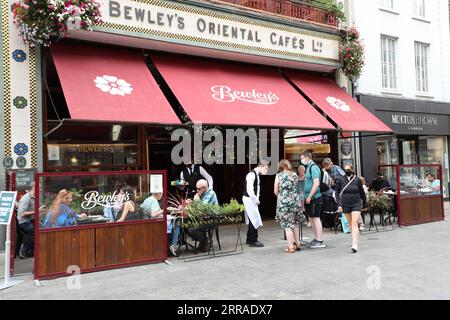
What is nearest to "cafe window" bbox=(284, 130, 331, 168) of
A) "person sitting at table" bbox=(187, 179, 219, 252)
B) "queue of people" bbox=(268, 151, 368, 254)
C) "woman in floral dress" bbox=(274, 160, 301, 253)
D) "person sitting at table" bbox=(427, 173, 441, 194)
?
"person sitting at table" bbox=(427, 173, 441, 194)

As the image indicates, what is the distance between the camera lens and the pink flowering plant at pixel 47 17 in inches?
306

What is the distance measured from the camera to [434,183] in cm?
1156

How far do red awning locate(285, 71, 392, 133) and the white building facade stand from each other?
1225mm

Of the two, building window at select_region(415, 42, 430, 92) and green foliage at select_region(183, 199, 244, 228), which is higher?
building window at select_region(415, 42, 430, 92)

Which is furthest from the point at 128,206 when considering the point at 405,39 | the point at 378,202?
the point at 405,39

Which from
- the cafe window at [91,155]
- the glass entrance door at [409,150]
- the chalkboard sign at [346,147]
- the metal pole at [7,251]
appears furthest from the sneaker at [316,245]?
the glass entrance door at [409,150]

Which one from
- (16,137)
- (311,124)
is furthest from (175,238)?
(311,124)

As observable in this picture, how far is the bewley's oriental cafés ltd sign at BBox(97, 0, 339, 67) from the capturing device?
8.87 metres

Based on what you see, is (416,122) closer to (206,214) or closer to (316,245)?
(316,245)

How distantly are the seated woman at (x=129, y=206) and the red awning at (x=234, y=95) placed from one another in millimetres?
2212

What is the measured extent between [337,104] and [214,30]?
4060mm

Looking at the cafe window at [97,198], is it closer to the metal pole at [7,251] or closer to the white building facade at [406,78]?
the metal pole at [7,251]

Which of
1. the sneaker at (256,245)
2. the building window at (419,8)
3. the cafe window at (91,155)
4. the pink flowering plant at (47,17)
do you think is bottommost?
the sneaker at (256,245)

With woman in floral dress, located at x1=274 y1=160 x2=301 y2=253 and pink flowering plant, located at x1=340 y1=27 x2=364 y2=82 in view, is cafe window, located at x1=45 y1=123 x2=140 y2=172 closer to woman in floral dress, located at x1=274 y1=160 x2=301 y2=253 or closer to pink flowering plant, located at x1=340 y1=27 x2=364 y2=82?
woman in floral dress, located at x1=274 y1=160 x2=301 y2=253
